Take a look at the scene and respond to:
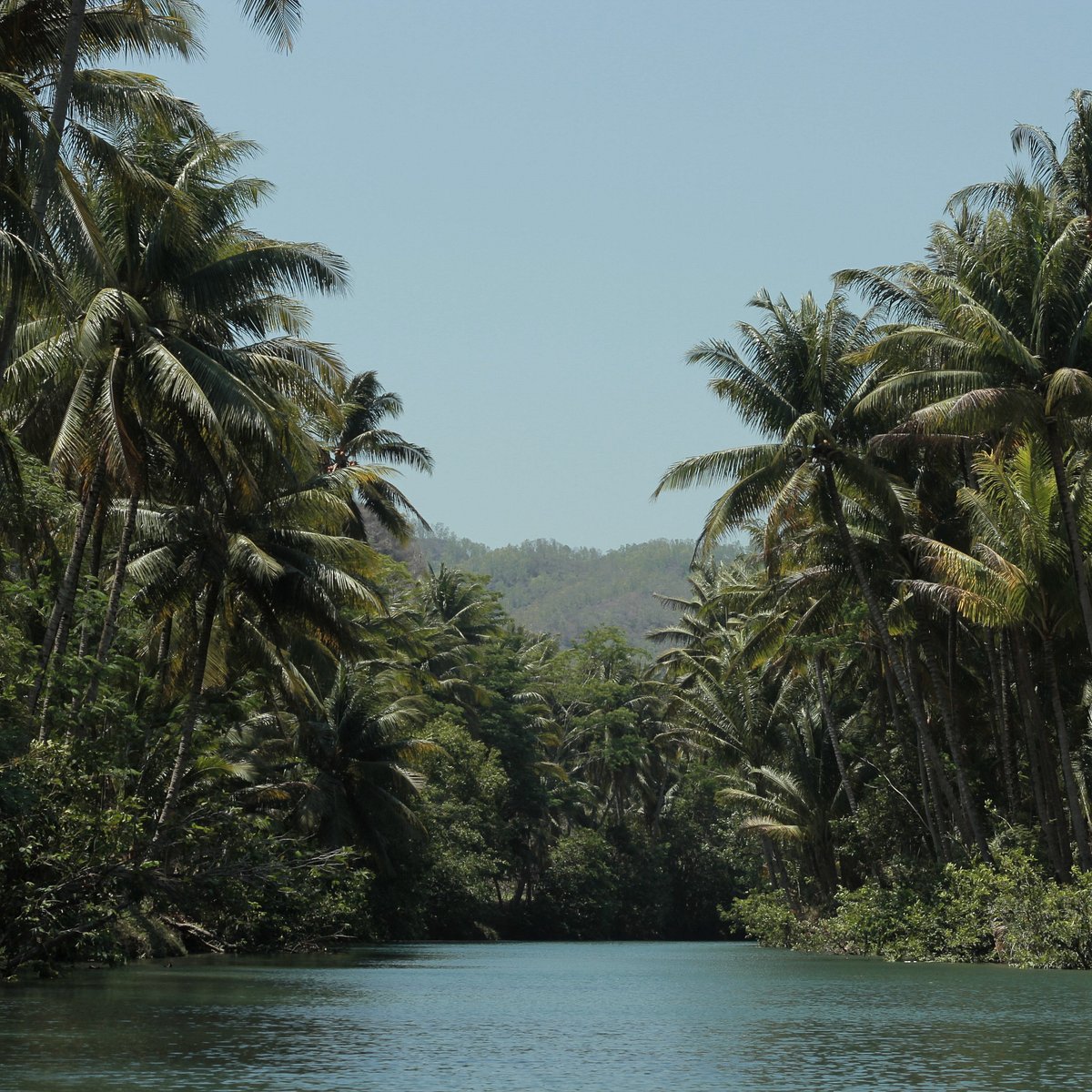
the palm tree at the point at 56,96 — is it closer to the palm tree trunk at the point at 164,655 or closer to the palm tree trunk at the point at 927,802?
the palm tree trunk at the point at 164,655

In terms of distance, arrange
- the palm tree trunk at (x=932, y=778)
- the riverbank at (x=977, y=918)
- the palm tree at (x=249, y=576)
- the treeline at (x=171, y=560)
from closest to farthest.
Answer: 1. the treeline at (x=171, y=560)
2. the riverbank at (x=977, y=918)
3. the palm tree at (x=249, y=576)
4. the palm tree trunk at (x=932, y=778)

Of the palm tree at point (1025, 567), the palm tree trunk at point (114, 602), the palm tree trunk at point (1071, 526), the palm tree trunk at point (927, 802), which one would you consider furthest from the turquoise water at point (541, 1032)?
the palm tree trunk at point (927, 802)

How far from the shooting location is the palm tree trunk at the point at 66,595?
62.8ft

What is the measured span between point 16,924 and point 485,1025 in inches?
268

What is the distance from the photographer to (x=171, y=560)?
25.9 metres

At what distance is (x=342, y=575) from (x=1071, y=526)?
13327mm

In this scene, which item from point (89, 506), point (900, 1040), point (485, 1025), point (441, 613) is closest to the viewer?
point (900, 1040)

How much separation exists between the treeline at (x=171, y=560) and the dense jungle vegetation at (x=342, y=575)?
0.27 ft

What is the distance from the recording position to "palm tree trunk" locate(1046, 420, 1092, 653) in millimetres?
22312

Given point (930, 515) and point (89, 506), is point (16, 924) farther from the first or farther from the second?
point (930, 515)

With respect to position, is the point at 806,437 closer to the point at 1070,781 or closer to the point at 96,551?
the point at 1070,781

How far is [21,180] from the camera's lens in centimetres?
1545

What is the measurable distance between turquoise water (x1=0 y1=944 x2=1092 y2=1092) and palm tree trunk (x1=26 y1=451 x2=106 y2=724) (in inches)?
159

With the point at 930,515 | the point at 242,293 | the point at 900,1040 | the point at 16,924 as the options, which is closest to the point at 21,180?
the point at 242,293
